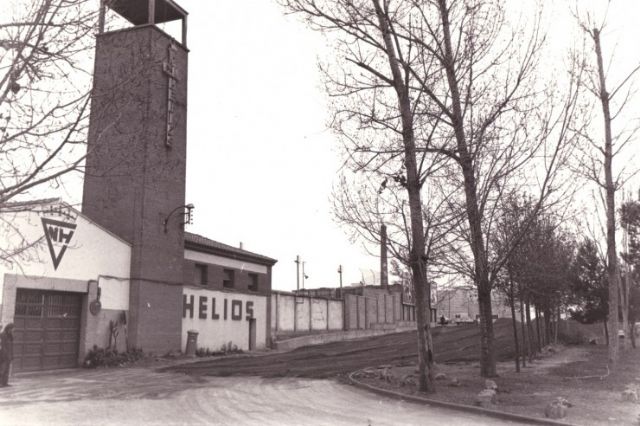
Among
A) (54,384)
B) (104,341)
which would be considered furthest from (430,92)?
(104,341)

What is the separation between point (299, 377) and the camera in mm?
18016

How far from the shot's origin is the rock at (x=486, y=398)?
11.7 m

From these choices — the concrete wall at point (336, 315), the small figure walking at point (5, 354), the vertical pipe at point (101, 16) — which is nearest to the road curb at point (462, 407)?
the small figure walking at point (5, 354)

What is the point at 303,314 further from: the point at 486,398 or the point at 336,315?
the point at 486,398

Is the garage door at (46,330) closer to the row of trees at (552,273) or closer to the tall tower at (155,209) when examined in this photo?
the tall tower at (155,209)

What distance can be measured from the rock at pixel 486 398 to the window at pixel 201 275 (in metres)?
19.7

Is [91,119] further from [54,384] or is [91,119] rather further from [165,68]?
[165,68]

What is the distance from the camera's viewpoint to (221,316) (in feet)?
100

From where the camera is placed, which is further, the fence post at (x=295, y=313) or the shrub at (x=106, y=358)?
the fence post at (x=295, y=313)

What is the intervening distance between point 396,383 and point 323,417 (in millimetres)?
5238

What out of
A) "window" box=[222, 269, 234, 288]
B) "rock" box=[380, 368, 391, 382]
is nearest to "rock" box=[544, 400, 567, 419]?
"rock" box=[380, 368, 391, 382]

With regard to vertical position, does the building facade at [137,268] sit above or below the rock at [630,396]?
above

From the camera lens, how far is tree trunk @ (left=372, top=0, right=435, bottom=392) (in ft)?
45.9

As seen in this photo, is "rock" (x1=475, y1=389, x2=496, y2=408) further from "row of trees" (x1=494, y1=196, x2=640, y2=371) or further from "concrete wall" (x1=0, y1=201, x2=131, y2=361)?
"concrete wall" (x1=0, y1=201, x2=131, y2=361)
